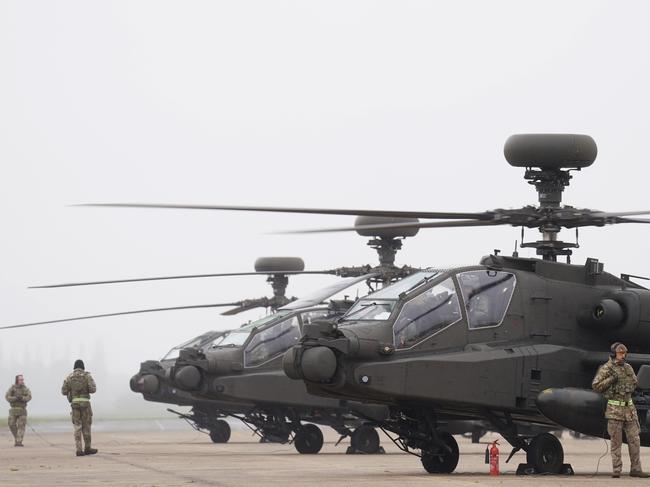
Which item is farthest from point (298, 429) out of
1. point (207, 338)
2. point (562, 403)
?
point (562, 403)

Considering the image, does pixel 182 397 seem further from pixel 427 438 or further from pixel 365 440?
pixel 427 438

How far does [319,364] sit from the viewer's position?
14688 millimetres

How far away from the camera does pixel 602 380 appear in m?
14.8

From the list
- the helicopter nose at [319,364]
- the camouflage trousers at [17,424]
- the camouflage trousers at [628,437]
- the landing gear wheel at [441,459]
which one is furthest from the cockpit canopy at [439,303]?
the camouflage trousers at [17,424]

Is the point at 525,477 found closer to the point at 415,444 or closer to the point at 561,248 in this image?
the point at 415,444

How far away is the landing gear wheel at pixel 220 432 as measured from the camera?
29.5 metres

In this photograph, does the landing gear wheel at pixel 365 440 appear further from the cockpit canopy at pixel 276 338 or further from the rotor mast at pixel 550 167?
the rotor mast at pixel 550 167

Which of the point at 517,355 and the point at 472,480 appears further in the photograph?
the point at 517,355

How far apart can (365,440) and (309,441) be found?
3.27 ft

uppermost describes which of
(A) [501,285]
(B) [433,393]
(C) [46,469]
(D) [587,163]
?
(D) [587,163]

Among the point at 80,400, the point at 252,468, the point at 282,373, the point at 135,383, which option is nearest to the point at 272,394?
the point at 282,373

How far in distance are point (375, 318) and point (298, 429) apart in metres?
8.04

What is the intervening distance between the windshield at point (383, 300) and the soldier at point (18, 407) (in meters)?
13.4

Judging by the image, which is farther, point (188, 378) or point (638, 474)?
point (188, 378)
